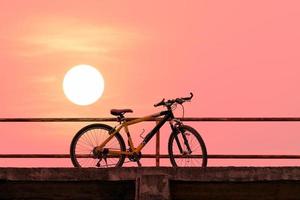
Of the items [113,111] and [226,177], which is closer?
[226,177]

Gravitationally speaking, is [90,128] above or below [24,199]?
above

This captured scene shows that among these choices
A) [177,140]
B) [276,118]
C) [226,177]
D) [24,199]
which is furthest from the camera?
[276,118]

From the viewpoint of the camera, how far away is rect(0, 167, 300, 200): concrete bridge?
25.6ft

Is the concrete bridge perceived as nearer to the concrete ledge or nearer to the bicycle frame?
the concrete ledge

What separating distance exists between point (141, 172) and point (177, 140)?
2.65 meters

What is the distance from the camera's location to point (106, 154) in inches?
418

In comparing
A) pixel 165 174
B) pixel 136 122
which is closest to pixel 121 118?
pixel 136 122

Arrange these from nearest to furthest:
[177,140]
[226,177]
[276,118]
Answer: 1. [226,177]
2. [177,140]
3. [276,118]

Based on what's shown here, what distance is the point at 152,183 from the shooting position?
7715 millimetres

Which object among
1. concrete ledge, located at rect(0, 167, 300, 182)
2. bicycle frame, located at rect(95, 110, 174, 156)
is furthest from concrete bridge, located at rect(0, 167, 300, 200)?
bicycle frame, located at rect(95, 110, 174, 156)

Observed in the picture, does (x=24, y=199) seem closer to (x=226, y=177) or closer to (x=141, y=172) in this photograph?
(x=141, y=172)

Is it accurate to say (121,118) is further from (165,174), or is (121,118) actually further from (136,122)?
(165,174)

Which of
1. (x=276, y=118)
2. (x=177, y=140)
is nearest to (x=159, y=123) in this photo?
(x=177, y=140)

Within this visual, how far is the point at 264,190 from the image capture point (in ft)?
26.5
